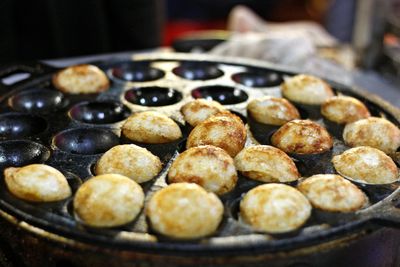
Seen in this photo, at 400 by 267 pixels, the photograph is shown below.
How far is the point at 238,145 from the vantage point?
5.94 ft

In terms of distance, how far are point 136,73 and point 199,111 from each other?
25.3 inches

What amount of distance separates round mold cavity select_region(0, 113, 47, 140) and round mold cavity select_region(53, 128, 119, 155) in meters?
0.14

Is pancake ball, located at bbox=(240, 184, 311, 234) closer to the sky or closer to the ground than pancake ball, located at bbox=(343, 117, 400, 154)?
closer to the sky

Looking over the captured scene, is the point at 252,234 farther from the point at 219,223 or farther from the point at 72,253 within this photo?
the point at 72,253

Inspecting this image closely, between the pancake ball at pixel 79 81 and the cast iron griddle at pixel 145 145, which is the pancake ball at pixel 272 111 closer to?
the cast iron griddle at pixel 145 145

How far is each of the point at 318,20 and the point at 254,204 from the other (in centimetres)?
715

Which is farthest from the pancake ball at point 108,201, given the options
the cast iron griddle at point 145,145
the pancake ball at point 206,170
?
the pancake ball at point 206,170

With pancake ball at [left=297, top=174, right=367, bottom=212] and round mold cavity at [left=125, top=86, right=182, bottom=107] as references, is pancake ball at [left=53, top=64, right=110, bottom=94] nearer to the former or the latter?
round mold cavity at [left=125, top=86, right=182, bottom=107]

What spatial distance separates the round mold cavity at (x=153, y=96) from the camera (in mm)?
2309

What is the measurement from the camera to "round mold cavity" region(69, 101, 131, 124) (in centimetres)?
216

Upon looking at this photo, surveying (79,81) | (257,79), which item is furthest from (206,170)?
(257,79)

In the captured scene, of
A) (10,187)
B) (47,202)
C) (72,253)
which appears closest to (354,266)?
(72,253)

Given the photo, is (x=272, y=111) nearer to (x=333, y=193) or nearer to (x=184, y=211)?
(x=333, y=193)

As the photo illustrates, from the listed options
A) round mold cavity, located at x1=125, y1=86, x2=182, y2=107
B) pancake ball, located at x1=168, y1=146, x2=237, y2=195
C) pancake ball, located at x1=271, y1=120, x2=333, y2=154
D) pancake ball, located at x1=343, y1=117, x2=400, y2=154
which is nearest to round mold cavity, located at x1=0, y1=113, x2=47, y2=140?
round mold cavity, located at x1=125, y1=86, x2=182, y2=107
